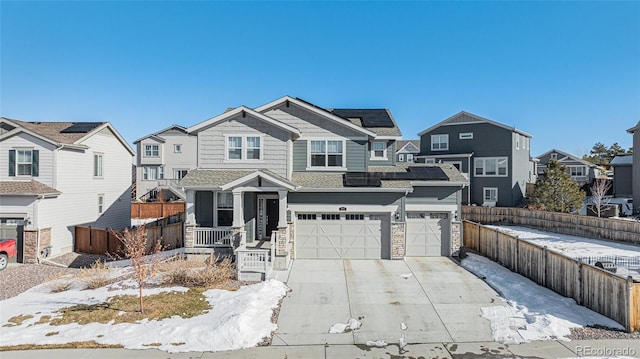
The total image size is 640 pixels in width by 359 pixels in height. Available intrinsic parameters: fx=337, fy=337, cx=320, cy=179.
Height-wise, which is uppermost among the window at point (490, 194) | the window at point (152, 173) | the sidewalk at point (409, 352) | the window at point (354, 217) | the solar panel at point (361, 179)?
the window at point (152, 173)

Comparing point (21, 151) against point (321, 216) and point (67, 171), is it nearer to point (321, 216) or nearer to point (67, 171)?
point (67, 171)

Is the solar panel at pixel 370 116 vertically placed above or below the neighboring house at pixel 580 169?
above

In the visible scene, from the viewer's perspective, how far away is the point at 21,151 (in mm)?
17094

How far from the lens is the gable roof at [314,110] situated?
16112 millimetres

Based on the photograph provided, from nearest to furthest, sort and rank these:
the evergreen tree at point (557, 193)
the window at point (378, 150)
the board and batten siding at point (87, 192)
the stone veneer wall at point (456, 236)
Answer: the stone veneer wall at point (456, 236), the board and batten siding at point (87, 192), the window at point (378, 150), the evergreen tree at point (557, 193)

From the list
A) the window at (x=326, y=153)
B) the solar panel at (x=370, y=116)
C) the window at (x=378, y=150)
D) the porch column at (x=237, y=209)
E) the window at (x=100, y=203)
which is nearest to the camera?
the porch column at (x=237, y=209)

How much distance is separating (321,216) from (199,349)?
8.78m

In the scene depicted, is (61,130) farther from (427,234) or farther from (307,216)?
(427,234)

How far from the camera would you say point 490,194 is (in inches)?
Answer: 1204

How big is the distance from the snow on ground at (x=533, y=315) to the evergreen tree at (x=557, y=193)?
18.5m

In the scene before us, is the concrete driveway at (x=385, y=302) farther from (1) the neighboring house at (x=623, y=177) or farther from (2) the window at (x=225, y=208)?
(1) the neighboring house at (x=623, y=177)

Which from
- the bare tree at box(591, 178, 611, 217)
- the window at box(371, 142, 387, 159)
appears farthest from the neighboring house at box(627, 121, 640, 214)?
the window at box(371, 142, 387, 159)

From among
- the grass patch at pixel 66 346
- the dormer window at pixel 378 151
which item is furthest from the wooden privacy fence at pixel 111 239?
the dormer window at pixel 378 151

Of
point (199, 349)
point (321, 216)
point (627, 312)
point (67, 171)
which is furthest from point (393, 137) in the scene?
point (67, 171)
